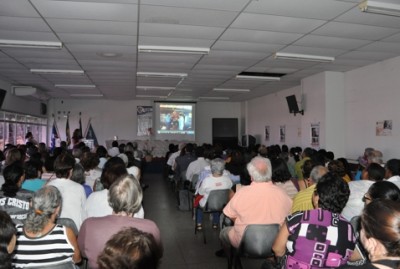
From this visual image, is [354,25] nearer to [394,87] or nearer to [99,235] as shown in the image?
[394,87]

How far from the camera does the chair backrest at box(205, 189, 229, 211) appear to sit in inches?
169

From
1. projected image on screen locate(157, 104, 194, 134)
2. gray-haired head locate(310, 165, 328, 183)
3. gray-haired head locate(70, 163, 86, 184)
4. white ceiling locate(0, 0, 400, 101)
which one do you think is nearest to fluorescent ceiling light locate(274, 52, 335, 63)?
white ceiling locate(0, 0, 400, 101)

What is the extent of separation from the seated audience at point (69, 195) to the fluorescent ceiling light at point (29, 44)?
2.72 metres

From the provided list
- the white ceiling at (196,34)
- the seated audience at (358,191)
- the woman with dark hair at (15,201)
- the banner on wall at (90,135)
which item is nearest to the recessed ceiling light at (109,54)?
the white ceiling at (196,34)

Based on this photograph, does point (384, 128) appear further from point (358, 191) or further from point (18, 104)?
point (18, 104)

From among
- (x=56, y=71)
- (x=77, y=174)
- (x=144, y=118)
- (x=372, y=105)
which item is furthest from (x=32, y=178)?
(x=144, y=118)

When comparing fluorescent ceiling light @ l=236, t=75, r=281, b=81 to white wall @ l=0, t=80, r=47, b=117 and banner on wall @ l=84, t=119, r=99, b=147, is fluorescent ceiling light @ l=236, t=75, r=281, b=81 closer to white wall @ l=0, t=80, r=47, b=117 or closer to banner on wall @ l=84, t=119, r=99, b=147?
white wall @ l=0, t=80, r=47, b=117

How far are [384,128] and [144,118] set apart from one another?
974cm

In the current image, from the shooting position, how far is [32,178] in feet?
11.8

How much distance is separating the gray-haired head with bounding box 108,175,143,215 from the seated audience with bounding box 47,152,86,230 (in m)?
0.90

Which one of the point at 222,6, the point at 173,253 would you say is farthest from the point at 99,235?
the point at 222,6

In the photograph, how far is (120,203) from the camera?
2.26m

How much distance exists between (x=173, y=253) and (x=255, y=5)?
3171 millimetres

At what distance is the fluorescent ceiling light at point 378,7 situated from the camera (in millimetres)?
3564
